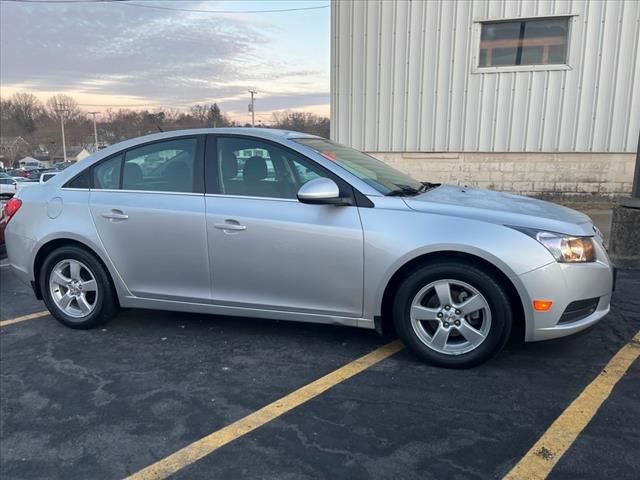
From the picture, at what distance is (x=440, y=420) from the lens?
275 cm

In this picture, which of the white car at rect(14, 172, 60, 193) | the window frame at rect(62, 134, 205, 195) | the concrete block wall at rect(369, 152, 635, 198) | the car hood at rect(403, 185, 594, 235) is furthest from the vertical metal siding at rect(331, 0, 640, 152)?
the window frame at rect(62, 134, 205, 195)

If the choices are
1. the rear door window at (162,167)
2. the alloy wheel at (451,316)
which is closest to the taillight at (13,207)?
the rear door window at (162,167)

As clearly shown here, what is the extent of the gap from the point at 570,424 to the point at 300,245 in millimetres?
1898

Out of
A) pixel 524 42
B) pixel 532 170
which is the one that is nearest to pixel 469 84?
A: pixel 524 42

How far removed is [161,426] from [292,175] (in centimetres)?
182

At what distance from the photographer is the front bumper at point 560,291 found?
9.91 feet

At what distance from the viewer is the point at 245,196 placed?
364 centimetres

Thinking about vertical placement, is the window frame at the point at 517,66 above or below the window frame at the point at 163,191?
above

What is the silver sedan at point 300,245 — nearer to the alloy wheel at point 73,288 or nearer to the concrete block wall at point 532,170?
the alloy wheel at point 73,288

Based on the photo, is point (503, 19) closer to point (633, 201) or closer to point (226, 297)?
point (633, 201)

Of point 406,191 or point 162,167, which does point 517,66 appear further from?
point 162,167

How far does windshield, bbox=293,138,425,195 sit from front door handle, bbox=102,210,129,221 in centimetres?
145

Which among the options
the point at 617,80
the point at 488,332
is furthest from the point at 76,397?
the point at 617,80

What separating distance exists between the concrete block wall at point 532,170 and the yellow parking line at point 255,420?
8.33 m
